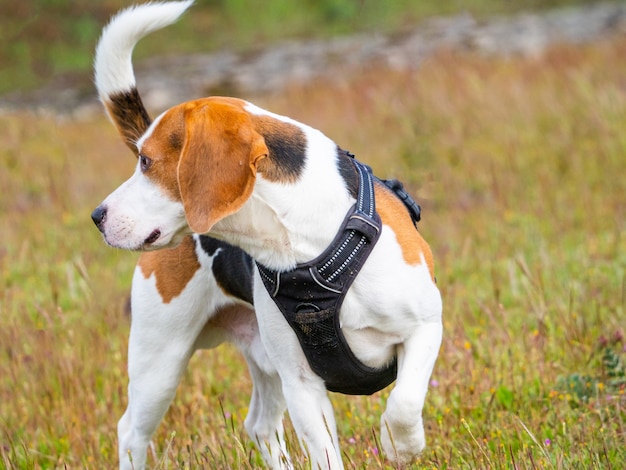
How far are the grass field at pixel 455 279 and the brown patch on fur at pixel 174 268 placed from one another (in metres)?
0.67

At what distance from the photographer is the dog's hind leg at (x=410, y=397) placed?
134 inches

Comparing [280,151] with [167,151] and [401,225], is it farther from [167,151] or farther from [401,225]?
[401,225]

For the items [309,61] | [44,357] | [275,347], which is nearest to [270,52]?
[309,61]

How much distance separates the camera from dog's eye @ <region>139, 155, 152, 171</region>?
11.6ft

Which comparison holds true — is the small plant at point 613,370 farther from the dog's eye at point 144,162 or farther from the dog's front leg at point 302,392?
the dog's eye at point 144,162

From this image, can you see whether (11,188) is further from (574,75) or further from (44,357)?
(574,75)

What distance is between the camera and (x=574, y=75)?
1075cm

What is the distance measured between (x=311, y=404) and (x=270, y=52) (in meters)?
19.3

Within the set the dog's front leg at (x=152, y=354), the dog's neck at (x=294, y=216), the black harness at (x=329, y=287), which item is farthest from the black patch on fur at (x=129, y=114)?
the black harness at (x=329, y=287)

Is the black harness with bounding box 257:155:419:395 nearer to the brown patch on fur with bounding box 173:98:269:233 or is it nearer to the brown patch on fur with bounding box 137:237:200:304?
the brown patch on fur with bounding box 173:98:269:233

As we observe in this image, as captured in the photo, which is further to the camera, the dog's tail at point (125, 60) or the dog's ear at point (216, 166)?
the dog's tail at point (125, 60)

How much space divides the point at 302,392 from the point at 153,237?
809 millimetres

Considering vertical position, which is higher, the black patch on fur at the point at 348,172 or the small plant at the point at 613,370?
the black patch on fur at the point at 348,172

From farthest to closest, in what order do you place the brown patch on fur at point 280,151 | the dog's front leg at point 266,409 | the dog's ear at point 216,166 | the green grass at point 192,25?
1. the green grass at point 192,25
2. the dog's front leg at point 266,409
3. the brown patch on fur at point 280,151
4. the dog's ear at point 216,166
